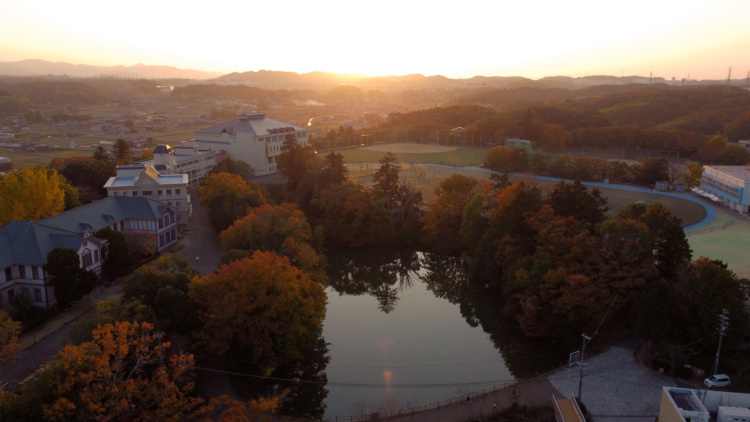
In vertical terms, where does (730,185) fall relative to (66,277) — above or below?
above

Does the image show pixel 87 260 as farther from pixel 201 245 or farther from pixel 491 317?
pixel 491 317

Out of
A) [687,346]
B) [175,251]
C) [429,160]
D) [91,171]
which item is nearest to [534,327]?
[687,346]

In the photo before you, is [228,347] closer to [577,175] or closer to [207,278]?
[207,278]

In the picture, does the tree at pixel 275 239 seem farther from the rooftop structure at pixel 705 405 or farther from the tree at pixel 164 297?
the rooftop structure at pixel 705 405

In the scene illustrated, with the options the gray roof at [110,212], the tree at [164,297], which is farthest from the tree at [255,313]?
the gray roof at [110,212]

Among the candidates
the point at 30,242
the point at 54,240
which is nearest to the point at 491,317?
the point at 54,240

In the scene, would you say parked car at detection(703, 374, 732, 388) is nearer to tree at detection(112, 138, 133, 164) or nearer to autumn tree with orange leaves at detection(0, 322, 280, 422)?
autumn tree with orange leaves at detection(0, 322, 280, 422)
